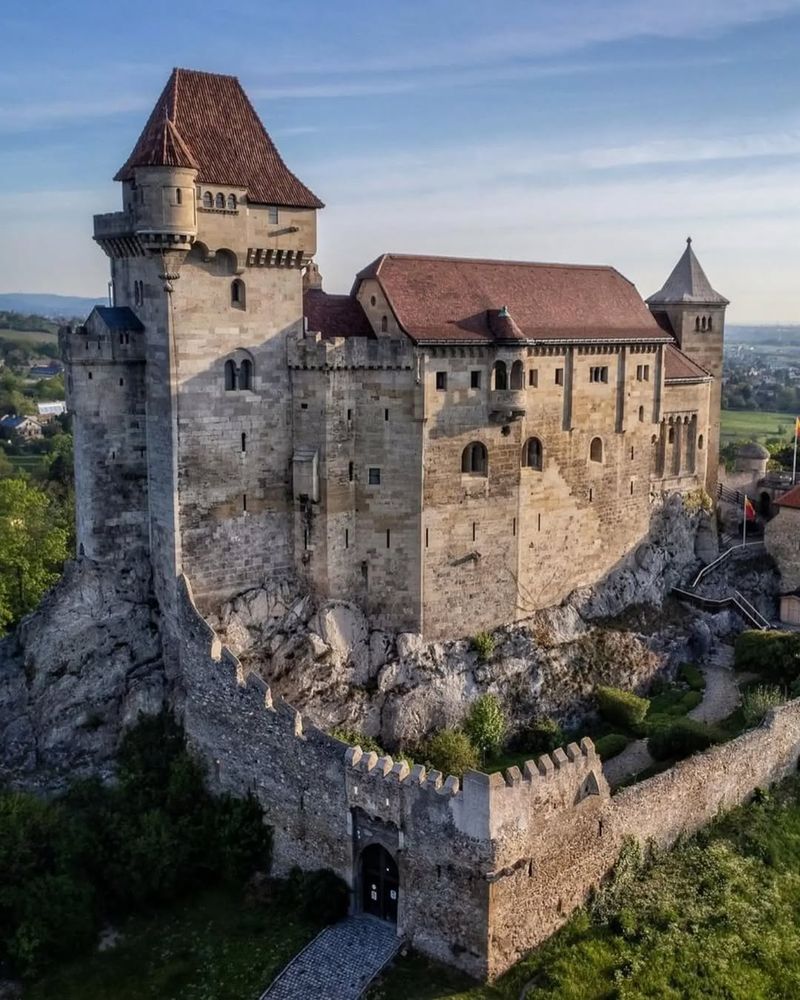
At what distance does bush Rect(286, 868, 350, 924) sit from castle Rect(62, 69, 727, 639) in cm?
1331

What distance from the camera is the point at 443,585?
155 ft

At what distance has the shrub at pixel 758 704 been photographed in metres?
44.0

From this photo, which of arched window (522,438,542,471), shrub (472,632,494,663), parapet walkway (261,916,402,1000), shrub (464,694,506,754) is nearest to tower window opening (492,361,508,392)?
arched window (522,438,542,471)

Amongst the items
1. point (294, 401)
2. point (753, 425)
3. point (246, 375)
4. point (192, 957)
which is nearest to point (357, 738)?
point (192, 957)

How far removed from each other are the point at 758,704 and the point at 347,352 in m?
23.8

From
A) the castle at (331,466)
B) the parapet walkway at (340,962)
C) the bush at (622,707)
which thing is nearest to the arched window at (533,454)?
the castle at (331,466)

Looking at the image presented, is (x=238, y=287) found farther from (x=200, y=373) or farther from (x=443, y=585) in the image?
(x=443, y=585)

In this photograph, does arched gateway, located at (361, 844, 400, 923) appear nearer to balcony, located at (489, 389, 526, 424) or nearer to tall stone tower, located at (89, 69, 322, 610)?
tall stone tower, located at (89, 69, 322, 610)

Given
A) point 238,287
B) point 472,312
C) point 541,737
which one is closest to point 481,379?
point 472,312

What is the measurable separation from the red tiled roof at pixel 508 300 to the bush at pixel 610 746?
1879 centimetres

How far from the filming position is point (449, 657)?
47.3m

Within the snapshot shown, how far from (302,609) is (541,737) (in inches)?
490

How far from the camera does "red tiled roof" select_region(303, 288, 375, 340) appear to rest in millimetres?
45969

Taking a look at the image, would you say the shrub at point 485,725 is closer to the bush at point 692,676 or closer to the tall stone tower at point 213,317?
the tall stone tower at point 213,317
